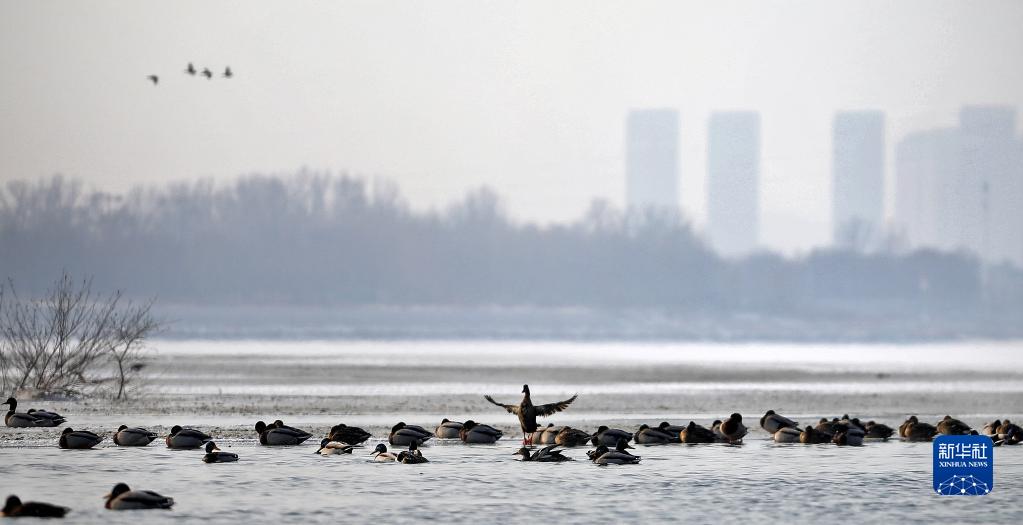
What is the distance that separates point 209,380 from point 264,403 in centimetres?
921

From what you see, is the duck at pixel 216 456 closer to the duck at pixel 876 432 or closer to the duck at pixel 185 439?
the duck at pixel 185 439

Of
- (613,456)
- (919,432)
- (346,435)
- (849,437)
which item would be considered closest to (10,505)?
(346,435)

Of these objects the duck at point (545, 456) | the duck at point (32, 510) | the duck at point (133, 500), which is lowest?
the duck at point (32, 510)

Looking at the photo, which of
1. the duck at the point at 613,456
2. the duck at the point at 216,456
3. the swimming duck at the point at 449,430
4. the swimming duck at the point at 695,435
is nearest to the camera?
the duck at the point at 216,456

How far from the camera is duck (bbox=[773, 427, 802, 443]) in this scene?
26234 millimetres

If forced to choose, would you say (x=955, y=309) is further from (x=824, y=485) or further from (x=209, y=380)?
(x=824, y=485)

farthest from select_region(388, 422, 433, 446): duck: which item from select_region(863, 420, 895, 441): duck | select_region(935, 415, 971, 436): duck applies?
select_region(935, 415, 971, 436): duck

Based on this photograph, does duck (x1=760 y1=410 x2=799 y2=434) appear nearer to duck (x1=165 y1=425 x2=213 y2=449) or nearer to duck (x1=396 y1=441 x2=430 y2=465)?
duck (x1=396 y1=441 x2=430 y2=465)

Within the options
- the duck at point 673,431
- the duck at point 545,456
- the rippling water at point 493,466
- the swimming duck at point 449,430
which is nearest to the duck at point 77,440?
the rippling water at point 493,466

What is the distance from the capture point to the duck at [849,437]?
1015 inches

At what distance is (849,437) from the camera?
25953mm

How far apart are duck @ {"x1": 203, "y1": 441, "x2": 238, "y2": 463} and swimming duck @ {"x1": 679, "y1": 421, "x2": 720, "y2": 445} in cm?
751

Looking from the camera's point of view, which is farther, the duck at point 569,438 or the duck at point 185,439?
the duck at point 569,438

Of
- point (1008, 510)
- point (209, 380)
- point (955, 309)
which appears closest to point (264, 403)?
point (209, 380)
